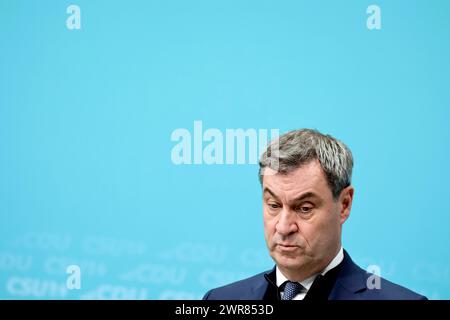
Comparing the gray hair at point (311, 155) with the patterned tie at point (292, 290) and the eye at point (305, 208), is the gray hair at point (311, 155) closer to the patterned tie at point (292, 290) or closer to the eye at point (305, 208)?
the eye at point (305, 208)

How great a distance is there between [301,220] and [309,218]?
1.0 inches

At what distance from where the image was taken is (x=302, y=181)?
6.89ft

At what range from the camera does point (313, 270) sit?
2.15m

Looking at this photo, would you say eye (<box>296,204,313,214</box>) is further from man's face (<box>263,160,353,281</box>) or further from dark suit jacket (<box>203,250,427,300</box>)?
dark suit jacket (<box>203,250,427,300</box>)

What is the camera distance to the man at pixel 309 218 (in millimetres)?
2105

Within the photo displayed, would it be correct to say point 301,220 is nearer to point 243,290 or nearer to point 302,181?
point 302,181

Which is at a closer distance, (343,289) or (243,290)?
(343,289)

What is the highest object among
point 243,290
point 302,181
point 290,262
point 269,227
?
point 302,181

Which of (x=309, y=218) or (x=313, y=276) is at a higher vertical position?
(x=309, y=218)

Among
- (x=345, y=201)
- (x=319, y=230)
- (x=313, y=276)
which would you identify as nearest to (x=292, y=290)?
(x=313, y=276)

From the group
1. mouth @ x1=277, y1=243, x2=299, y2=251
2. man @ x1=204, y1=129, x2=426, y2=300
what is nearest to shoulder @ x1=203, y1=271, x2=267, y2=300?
man @ x1=204, y1=129, x2=426, y2=300
